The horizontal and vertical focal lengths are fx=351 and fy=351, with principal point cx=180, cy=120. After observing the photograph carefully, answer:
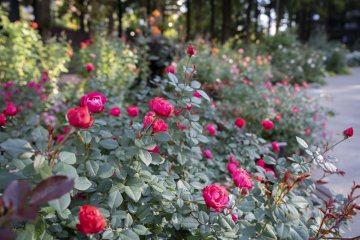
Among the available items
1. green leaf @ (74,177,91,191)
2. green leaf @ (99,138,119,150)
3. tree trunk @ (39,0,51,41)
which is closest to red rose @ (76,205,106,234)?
green leaf @ (74,177,91,191)

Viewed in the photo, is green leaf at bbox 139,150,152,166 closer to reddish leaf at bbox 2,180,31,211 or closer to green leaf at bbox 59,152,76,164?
green leaf at bbox 59,152,76,164

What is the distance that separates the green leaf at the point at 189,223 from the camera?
3.83 feet

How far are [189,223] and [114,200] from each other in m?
0.27

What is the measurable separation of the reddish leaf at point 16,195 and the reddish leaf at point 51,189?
0.02 meters

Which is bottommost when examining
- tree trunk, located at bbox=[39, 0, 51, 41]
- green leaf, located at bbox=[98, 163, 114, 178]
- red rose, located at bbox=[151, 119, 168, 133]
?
green leaf, located at bbox=[98, 163, 114, 178]

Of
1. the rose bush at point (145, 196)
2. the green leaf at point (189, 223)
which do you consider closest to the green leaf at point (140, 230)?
the rose bush at point (145, 196)

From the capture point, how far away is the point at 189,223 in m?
1.17

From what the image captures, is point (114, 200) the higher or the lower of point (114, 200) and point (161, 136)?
the lower

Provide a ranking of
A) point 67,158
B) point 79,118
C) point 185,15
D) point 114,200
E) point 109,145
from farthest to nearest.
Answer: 1. point 185,15
2. point 109,145
3. point 114,200
4. point 67,158
5. point 79,118

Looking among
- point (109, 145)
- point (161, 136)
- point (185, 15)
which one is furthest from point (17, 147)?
point (185, 15)

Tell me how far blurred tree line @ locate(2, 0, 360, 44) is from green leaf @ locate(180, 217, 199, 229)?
5.85 metres

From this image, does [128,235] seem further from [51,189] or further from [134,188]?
[51,189]

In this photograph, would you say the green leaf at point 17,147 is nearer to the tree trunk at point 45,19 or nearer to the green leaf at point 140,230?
the green leaf at point 140,230

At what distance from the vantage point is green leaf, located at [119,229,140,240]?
3.33 feet
